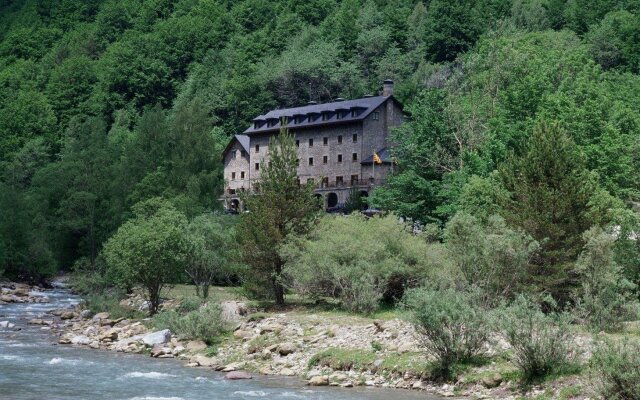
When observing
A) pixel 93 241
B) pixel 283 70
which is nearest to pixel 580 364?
pixel 93 241

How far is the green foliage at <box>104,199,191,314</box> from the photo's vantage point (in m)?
49.1

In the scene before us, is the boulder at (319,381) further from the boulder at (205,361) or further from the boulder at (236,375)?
the boulder at (205,361)

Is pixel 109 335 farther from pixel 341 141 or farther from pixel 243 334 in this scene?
pixel 341 141

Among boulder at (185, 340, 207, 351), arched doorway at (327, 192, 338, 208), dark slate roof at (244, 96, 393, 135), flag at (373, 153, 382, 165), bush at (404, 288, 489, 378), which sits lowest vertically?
boulder at (185, 340, 207, 351)

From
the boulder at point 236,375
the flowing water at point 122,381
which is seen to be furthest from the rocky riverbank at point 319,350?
the flowing water at point 122,381

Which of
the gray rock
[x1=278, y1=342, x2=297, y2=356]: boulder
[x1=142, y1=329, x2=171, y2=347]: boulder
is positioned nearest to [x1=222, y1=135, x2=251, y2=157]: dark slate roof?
the gray rock

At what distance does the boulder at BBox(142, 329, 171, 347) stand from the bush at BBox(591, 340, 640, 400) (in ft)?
72.9

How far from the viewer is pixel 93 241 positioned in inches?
3226

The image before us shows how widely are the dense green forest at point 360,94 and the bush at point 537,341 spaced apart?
10701 millimetres

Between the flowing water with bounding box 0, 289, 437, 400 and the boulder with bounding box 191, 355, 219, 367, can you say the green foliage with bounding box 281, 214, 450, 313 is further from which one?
the flowing water with bounding box 0, 289, 437, 400

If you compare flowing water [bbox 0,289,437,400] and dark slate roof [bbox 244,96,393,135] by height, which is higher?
dark slate roof [bbox 244,96,393,135]

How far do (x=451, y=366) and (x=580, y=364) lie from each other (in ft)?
14.9

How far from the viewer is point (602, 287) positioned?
3575cm

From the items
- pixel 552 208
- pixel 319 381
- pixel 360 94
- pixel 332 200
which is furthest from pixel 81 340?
pixel 360 94
